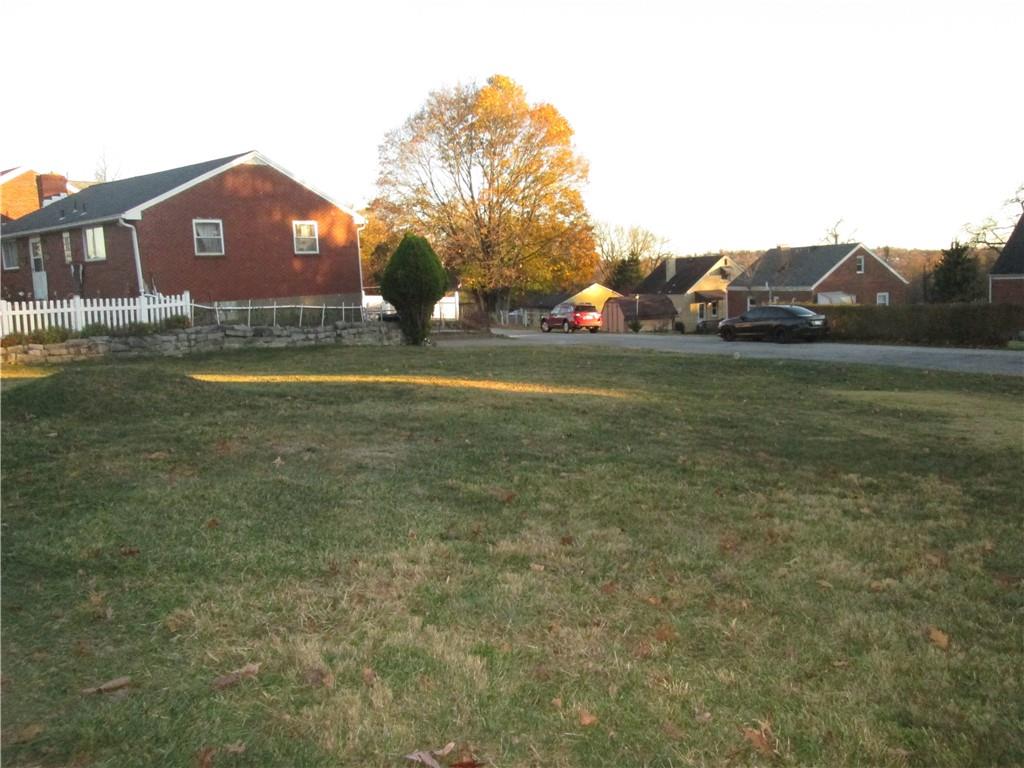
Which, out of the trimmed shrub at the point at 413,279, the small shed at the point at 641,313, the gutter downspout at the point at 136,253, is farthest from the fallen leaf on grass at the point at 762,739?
the small shed at the point at 641,313

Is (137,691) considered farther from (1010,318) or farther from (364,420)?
(1010,318)

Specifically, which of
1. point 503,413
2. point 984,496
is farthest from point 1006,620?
point 503,413

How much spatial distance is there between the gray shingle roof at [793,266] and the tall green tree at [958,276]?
20.7 ft

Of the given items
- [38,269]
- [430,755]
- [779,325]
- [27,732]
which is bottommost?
[430,755]

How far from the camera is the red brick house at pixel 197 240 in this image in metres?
25.9

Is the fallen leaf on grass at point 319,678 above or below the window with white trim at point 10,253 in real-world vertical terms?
below

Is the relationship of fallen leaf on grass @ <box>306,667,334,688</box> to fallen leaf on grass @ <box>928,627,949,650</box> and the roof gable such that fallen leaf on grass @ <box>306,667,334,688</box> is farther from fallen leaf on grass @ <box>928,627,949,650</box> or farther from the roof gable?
the roof gable

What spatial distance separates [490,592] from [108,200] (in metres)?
28.4

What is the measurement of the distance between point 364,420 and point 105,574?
487 cm

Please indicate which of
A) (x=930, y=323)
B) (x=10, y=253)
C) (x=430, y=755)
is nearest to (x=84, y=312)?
(x=10, y=253)

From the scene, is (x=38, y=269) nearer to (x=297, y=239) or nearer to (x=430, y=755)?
(x=297, y=239)

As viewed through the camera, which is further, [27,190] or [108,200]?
[27,190]

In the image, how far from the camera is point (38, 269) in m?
30.0

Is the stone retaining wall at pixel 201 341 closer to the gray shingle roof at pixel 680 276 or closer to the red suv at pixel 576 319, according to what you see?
the red suv at pixel 576 319
